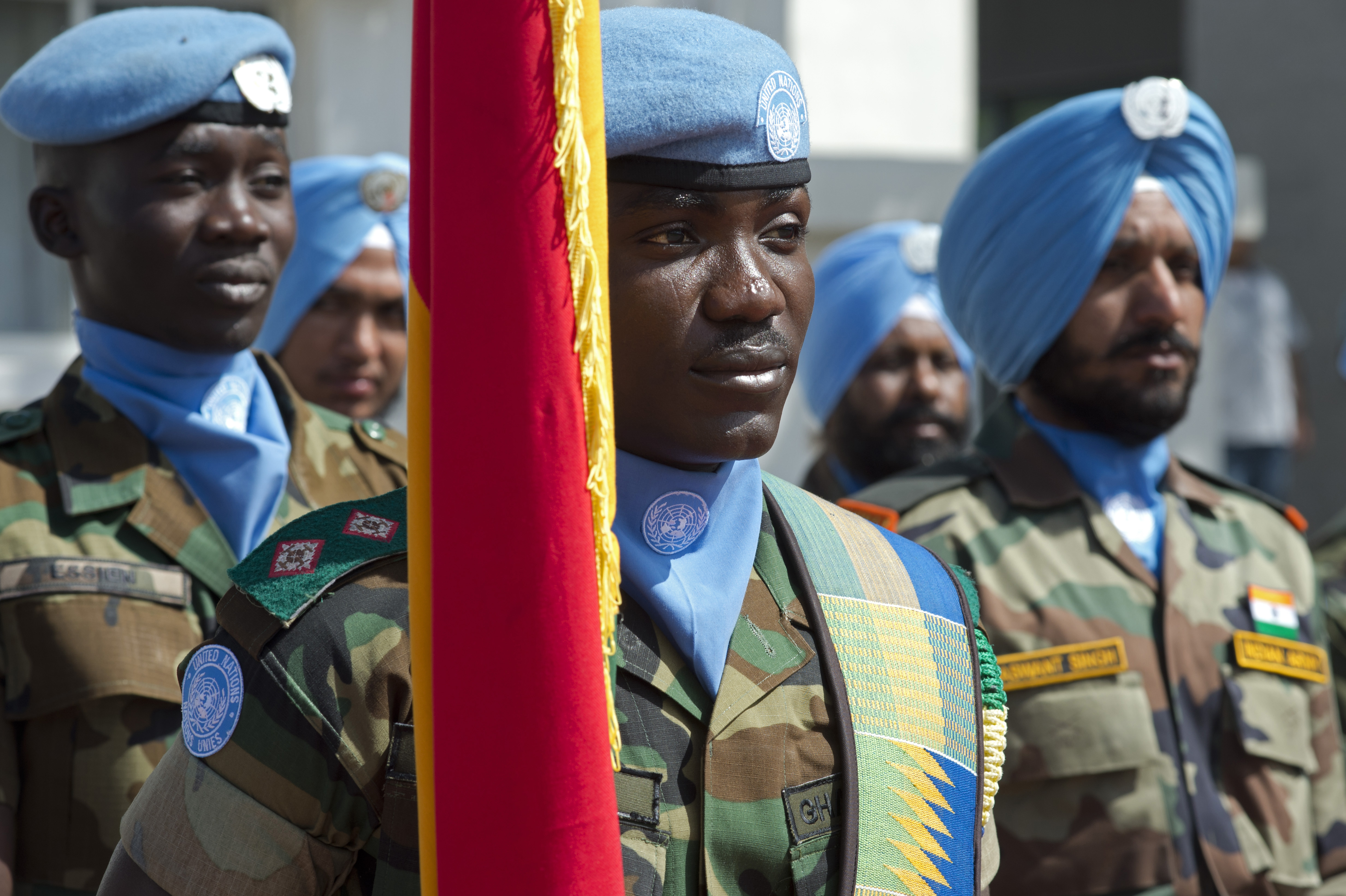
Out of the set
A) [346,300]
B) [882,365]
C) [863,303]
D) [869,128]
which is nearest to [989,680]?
[346,300]

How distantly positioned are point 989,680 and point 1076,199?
168 centimetres

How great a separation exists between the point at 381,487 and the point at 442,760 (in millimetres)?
1761

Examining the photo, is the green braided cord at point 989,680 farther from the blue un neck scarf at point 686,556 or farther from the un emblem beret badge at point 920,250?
the un emblem beret badge at point 920,250

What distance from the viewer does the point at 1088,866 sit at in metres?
2.91

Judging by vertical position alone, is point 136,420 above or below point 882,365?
above

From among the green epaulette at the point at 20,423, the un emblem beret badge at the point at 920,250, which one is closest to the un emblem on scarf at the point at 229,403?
the green epaulette at the point at 20,423

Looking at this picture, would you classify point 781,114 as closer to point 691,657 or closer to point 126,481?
point 691,657

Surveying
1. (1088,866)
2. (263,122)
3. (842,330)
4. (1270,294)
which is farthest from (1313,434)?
(263,122)

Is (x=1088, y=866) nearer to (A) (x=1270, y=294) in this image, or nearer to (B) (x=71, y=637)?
(B) (x=71, y=637)

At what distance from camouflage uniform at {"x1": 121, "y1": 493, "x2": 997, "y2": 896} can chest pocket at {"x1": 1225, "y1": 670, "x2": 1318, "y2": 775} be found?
1.55m

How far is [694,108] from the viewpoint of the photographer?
1.75 meters

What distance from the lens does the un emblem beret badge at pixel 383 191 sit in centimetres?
476

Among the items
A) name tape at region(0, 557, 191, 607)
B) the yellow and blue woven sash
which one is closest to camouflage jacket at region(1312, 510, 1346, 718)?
the yellow and blue woven sash

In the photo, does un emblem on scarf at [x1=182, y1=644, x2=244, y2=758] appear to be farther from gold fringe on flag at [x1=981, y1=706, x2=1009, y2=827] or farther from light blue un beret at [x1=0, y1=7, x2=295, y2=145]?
light blue un beret at [x1=0, y1=7, x2=295, y2=145]
